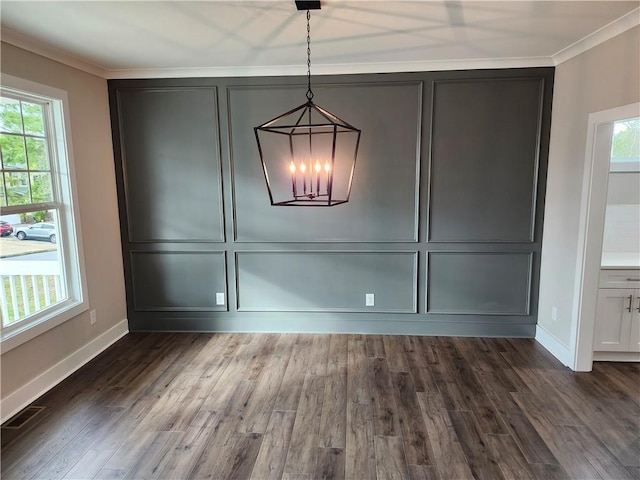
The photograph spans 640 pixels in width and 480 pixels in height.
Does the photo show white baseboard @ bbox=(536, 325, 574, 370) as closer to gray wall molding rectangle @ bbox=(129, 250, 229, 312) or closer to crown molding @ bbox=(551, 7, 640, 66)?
crown molding @ bbox=(551, 7, 640, 66)

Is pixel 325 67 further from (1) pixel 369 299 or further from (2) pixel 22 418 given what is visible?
(2) pixel 22 418

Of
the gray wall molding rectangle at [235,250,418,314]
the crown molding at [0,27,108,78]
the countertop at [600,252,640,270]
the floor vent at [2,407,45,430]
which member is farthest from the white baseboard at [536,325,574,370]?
the crown molding at [0,27,108,78]

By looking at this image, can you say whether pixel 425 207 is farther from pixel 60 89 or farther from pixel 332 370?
pixel 60 89

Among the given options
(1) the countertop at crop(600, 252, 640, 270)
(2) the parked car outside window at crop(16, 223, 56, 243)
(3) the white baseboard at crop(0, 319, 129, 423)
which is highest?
(2) the parked car outside window at crop(16, 223, 56, 243)

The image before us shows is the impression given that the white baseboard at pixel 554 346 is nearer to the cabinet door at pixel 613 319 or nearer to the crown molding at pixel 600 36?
the cabinet door at pixel 613 319

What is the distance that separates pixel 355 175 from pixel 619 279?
7.53ft

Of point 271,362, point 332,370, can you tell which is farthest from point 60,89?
point 332,370

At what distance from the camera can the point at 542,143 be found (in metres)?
3.58

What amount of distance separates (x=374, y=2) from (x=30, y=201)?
8.93 feet

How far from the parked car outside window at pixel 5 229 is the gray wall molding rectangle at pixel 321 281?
1.80 metres

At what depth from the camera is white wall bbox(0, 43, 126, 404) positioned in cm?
275

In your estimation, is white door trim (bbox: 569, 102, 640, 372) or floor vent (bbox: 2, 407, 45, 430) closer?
floor vent (bbox: 2, 407, 45, 430)

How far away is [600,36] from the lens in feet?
9.02

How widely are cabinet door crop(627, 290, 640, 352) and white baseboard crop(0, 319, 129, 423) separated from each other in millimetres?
4495
